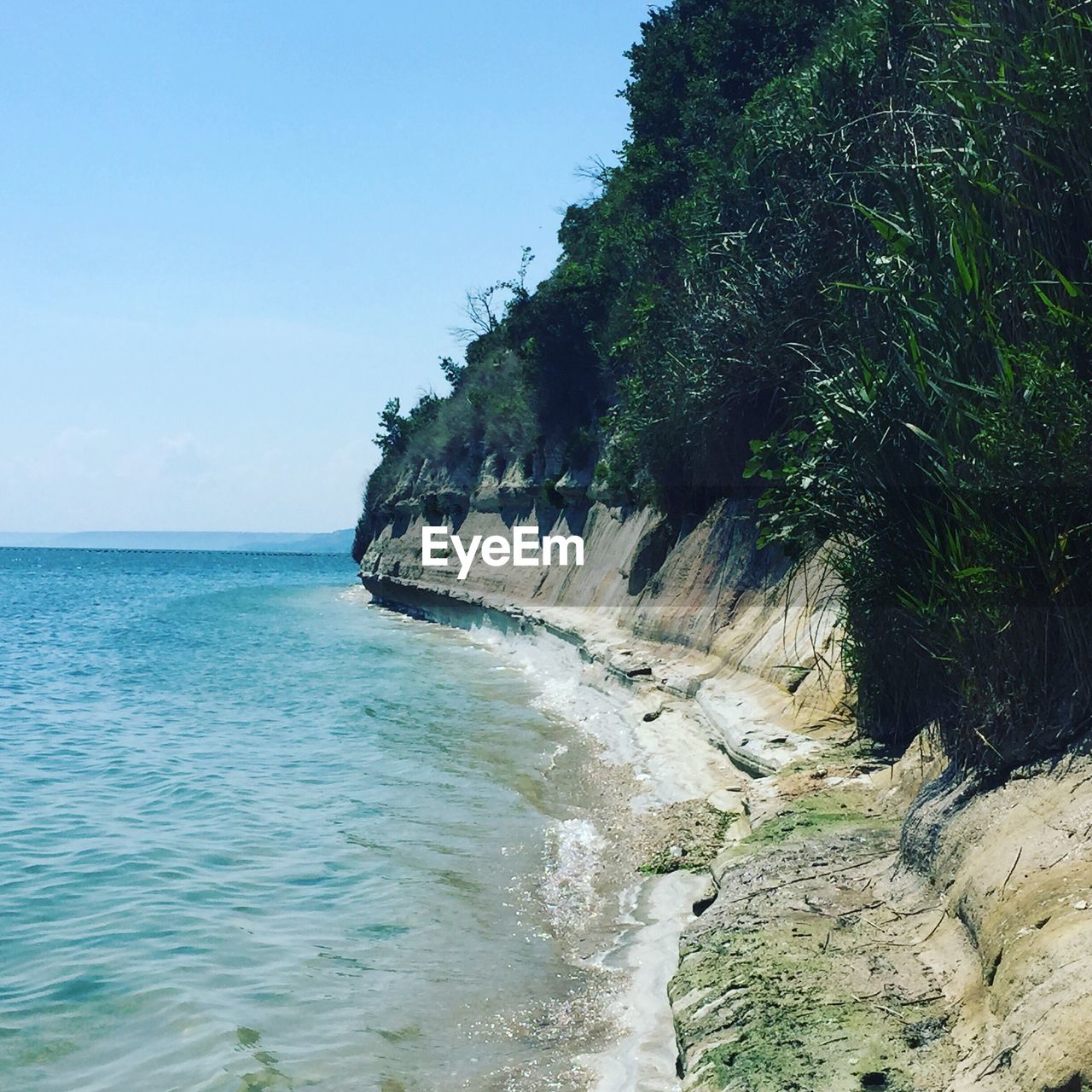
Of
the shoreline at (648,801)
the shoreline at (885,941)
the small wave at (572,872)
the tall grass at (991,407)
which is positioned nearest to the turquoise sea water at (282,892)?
the small wave at (572,872)

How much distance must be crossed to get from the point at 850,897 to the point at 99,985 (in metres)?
4.97

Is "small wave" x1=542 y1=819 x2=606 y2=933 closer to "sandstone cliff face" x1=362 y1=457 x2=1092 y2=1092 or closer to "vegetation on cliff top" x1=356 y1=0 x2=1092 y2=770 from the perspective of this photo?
"sandstone cliff face" x1=362 y1=457 x2=1092 y2=1092

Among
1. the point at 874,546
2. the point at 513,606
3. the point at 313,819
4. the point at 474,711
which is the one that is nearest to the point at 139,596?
the point at 513,606

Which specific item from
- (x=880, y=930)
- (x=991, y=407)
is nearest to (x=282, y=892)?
(x=880, y=930)

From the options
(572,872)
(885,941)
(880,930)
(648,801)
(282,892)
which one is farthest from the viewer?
(648,801)

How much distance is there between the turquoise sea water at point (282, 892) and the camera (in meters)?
6.60

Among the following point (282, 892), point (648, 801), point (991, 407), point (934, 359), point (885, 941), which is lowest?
point (282, 892)

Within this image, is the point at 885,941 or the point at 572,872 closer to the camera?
the point at 885,941

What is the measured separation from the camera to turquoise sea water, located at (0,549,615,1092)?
21.7 feet

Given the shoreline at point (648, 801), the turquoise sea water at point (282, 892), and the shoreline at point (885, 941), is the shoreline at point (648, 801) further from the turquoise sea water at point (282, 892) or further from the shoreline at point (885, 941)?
the turquoise sea water at point (282, 892)

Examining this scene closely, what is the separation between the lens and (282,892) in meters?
9.48

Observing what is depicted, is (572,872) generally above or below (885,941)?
below

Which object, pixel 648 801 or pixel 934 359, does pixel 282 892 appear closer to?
pixel 648 801

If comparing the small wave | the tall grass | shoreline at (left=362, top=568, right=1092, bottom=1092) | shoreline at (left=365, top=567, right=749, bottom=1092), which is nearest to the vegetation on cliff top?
the tall grass
